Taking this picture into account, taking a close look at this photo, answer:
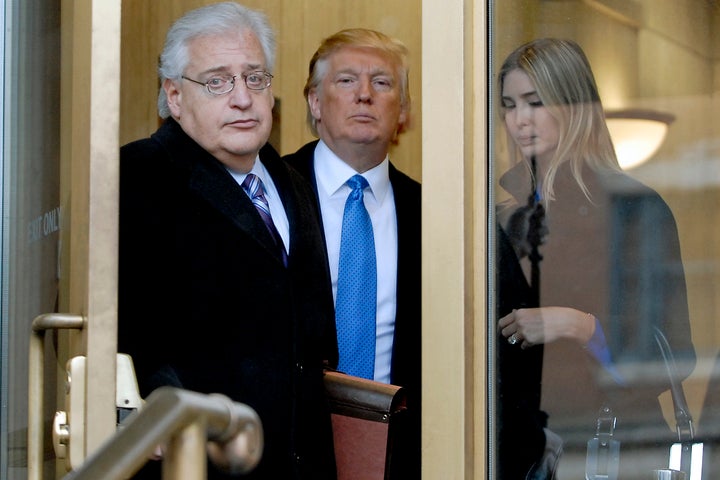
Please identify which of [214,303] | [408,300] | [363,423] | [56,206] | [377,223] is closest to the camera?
[56,206]

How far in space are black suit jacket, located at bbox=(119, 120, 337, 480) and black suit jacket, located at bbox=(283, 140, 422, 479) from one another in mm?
388

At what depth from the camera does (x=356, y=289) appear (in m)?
3.05

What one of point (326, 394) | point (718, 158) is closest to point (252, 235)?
point (326, 394)

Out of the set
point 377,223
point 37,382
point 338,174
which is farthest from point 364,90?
point 37,382

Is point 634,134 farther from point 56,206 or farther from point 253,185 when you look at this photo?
point 56,206

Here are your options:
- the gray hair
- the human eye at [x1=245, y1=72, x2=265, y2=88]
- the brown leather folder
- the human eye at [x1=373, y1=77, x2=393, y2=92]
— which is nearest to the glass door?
the gray hair

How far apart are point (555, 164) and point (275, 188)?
1.94 ft

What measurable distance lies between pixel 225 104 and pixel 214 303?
0.43m

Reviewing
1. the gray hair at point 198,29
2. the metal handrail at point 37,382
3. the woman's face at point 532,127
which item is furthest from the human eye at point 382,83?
the metal handrail at point 37,382

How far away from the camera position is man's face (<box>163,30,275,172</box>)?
2.62m

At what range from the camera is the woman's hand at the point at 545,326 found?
2535 millimetres

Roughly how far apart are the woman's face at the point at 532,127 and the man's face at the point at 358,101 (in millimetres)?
761

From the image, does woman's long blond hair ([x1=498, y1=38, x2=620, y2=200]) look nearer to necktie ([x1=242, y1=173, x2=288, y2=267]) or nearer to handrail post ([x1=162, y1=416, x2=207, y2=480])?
necktie ([x1=242, y1=173, x2=288, y2=267])

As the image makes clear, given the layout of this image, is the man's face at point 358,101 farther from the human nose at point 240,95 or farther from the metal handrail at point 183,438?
the metal handrail at point 183,438
